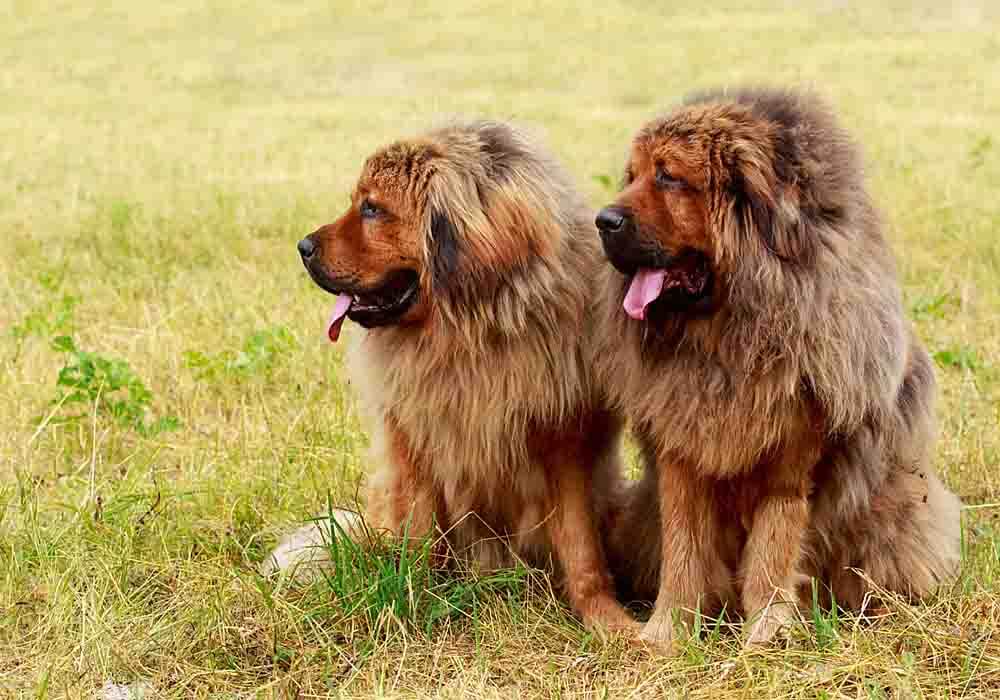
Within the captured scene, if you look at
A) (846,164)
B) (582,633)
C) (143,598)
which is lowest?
(582,633)

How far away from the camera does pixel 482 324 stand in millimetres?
3885

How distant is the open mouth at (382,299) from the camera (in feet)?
12.9

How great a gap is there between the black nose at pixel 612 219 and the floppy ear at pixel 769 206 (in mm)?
357

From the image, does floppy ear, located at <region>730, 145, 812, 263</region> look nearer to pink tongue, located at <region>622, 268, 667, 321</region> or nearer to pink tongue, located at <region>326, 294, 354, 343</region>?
pink tongue, located at <region>622, 268, 667, 321</region>

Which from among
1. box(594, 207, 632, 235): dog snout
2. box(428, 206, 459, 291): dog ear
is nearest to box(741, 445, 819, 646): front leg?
box(594, 207, 632, 235): dog snout

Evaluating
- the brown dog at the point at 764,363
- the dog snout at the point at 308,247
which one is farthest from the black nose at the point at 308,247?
the brown dog at the point at 764,363

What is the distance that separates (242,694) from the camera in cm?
355

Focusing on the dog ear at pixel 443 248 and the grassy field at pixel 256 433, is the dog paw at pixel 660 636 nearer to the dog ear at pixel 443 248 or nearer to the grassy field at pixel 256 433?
the grassy field at pixel 256 433

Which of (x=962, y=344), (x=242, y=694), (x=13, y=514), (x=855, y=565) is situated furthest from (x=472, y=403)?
(x=962, y=344)

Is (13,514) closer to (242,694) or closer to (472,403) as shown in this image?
(242,694)

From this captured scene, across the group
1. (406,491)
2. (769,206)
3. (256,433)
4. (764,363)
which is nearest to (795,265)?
(769,206)

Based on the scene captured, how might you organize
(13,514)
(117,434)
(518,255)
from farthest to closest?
(117,434) < (13,514) < (518,255)

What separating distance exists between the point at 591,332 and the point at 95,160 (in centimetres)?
989

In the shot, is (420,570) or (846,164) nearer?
(846,164)
